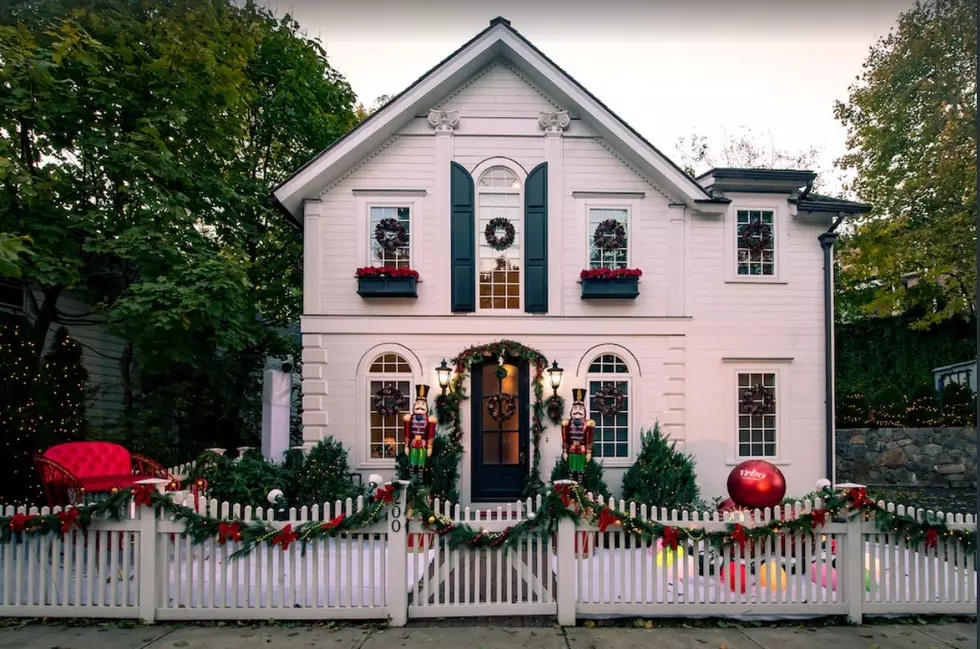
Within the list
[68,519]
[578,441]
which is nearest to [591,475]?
[578,441]

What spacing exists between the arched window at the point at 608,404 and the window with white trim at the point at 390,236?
380 cm

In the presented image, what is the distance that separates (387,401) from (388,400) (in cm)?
2

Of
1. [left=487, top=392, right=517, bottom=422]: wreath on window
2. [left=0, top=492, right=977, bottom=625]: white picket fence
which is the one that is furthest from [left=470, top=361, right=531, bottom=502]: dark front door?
[left=0, top=492, right=977, bottom=625]: white picket fence

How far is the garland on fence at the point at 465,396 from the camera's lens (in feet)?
35.4

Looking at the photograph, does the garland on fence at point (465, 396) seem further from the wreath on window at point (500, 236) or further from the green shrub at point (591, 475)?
the wreath on window at point (500, 236)

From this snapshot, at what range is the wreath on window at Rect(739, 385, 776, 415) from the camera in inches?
452

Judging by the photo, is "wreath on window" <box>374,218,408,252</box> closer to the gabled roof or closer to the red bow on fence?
the gabled roof

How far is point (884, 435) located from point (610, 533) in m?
12.1

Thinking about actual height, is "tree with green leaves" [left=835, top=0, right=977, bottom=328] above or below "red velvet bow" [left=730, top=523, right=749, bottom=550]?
above

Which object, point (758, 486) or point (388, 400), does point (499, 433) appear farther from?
point (758, 486)

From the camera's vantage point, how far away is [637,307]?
11.3 m

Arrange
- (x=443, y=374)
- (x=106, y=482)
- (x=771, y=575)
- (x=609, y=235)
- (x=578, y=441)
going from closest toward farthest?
(x=771, y=575) < (x=106, y=482) < (x=578, y=441) < (x=443, y=374) < (x=609, y=235)

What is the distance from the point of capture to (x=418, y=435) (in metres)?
9.96

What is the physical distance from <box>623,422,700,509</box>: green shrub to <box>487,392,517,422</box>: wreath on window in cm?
223
